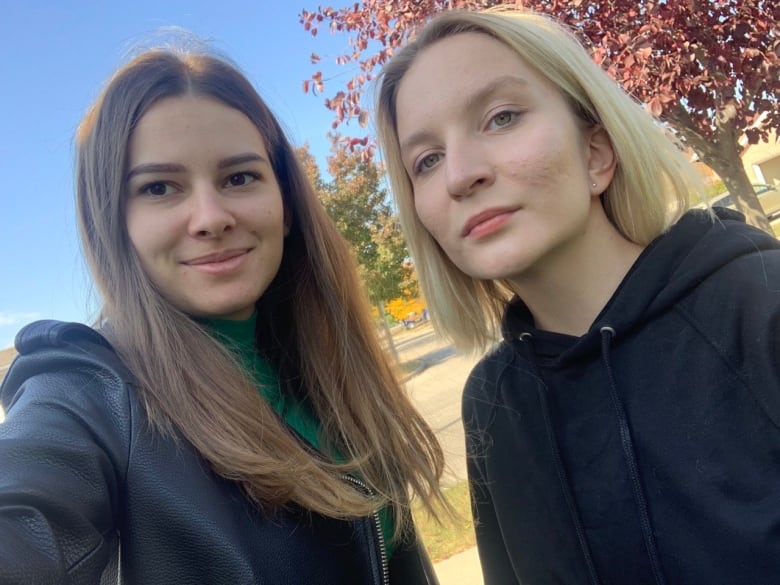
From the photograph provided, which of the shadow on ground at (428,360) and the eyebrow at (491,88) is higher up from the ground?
the eyebrow at (491,88)

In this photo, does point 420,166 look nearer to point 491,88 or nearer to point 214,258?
point 491,88

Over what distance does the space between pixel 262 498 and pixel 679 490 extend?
920 millimetres

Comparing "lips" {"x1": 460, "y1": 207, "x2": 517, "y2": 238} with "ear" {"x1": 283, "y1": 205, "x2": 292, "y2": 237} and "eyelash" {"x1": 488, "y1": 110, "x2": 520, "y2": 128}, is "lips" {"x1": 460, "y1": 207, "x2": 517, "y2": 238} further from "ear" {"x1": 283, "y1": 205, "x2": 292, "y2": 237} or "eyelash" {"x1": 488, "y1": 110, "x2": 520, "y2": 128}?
"ear" {"x1": 283, "y1": 205, "x2": 292, "y2": 237}

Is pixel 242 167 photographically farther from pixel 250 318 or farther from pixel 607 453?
pixel 607 453

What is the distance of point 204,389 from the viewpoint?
1.38 meters

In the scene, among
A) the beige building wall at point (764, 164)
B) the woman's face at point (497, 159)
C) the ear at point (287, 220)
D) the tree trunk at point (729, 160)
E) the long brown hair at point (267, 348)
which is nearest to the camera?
the long brown hair at point (267, 348)

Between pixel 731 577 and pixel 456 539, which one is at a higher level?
pixel 731 577

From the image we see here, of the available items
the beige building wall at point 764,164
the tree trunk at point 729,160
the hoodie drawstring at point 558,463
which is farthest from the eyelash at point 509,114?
the beige building wall at point 764,164

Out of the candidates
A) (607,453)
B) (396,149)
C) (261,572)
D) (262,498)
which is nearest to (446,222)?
(396,149)

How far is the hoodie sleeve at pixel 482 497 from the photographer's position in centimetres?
177

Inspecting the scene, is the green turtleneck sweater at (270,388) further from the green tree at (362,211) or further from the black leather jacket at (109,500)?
the green tree at (362,211)

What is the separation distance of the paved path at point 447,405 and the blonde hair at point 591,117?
0.81 m

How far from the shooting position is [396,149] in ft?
6.11

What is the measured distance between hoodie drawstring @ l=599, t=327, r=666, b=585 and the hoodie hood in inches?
1.1
